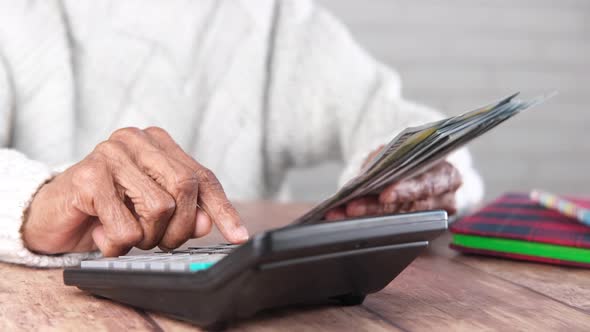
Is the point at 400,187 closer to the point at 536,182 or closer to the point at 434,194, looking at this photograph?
the point at 434,194

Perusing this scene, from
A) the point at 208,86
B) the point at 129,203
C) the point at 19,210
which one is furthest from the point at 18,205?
the point at 208,86

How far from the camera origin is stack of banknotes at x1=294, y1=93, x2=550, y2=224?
0.61 metres

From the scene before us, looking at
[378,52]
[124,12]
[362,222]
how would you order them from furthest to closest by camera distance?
[378,52]
[124,12]
[362,222]

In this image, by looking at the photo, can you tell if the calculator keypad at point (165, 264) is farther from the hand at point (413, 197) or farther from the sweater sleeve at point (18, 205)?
the hand at point (413, 197)

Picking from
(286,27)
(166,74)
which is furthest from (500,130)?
(166,74)

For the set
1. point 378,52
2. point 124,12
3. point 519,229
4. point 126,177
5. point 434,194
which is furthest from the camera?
point 378,52

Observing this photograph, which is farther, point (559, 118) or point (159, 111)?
point (559, 118)

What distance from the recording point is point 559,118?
3.26 metres

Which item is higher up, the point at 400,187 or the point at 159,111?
the point at 159,111

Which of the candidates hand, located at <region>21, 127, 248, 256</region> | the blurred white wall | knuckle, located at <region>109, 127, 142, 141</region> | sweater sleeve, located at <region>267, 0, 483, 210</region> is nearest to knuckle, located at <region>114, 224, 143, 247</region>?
hand, located at <region>21, 127, 248, 256</region>

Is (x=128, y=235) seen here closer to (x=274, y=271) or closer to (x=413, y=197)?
(x=274, y=271)

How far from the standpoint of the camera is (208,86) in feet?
5.24

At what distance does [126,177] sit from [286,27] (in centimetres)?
106

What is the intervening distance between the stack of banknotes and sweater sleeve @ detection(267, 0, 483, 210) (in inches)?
32.4
